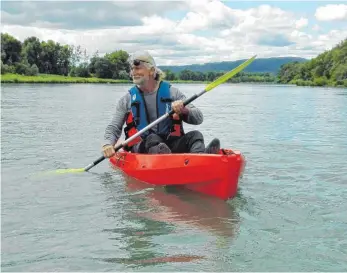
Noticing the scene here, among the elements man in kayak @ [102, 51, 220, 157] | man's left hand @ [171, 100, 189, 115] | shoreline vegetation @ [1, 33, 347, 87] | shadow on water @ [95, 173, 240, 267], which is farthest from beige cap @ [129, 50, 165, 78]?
shoreline vegetation @ [1, 33, 347, 87]

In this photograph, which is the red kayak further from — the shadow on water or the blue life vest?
the blue life vest

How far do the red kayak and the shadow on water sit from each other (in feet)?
0.38

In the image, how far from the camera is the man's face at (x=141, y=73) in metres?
6.43

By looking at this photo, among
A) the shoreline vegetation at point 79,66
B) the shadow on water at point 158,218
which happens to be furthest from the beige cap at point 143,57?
the shoreline vegetation at point 79,66

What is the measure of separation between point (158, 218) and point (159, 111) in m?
1.94

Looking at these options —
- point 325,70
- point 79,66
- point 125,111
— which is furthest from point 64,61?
point 125,111

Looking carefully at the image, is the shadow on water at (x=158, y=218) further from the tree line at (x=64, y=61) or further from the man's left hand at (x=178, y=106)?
the tree line at (x=64, y=61)

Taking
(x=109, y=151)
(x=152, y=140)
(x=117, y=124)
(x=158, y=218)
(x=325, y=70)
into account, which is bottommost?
(x=158, y=218)

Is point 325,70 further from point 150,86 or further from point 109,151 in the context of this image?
point 109,151

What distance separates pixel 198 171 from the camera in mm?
5781

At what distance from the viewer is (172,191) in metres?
6.30

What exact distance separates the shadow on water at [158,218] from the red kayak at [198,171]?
117mm

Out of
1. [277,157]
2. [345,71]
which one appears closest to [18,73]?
[345,71]

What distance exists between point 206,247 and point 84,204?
6.77 feet
